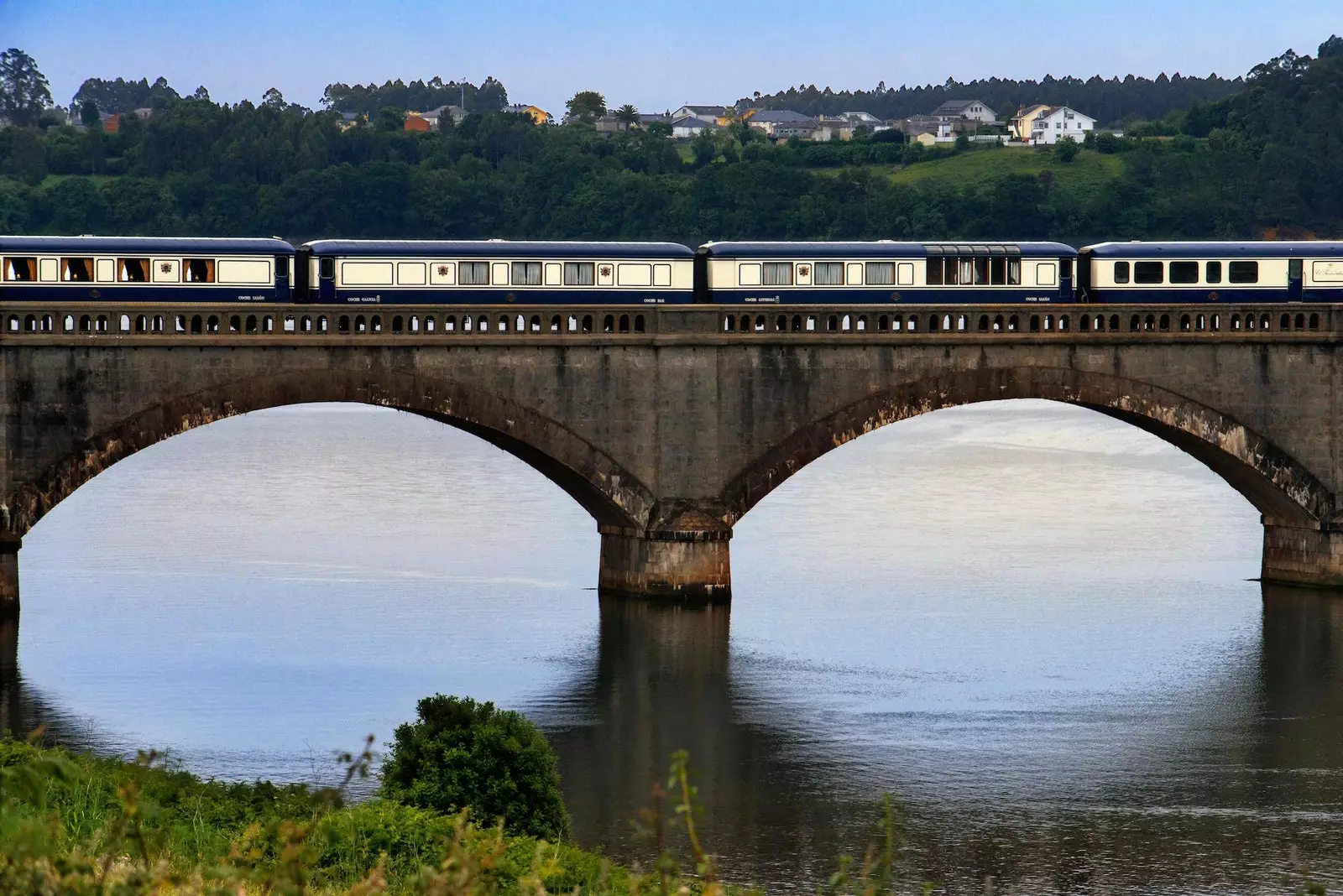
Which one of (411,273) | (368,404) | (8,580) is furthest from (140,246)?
(8,580)

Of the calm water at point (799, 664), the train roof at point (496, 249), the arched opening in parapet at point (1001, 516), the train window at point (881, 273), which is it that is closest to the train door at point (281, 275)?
the train roof at point (496, 249)

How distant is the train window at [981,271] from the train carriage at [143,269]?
1923cm

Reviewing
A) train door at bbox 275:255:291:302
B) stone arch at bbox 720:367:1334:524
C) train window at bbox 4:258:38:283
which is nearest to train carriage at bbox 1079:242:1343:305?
stone arch at bbox 720:367:1334:524

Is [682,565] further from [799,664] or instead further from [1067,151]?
[1067,151]

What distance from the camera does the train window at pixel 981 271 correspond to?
5938cm

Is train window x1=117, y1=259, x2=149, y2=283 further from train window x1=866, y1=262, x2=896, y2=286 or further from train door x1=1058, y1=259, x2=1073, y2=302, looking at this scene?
train door x1=1058, y1=259, x2=1073, y2=302

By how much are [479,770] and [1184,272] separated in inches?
1353

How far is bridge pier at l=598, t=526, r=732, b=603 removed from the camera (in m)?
55.8

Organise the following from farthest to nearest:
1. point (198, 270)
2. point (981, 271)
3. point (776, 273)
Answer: point (981, 271), point (776, 273), point (198, 270)

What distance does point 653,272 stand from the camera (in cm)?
5772

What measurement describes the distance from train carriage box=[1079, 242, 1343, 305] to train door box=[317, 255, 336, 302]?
21492 mm

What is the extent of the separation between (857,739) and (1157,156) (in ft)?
377

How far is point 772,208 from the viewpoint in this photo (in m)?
137

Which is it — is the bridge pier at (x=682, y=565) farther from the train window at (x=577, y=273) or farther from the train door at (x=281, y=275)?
the train door at (x=281, y=275)
